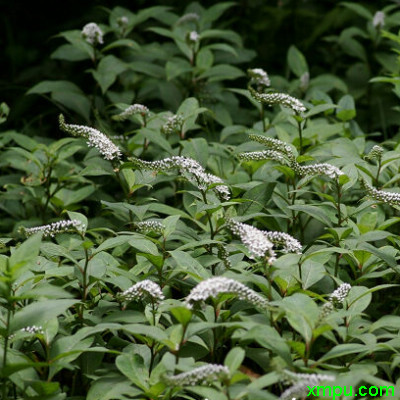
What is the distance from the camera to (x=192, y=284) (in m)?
2.26

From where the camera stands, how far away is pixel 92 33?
366 cm

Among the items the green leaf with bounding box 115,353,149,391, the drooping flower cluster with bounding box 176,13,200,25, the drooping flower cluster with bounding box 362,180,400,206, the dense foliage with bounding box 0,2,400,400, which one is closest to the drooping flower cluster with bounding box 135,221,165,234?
the dense foliage with bounding box 0,2,400,400

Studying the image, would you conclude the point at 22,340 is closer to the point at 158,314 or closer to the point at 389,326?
the point at 158,314

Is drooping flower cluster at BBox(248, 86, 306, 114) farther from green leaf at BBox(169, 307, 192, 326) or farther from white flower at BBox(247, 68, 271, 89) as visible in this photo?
green leaf at BBox(169, 307, 192, 326)

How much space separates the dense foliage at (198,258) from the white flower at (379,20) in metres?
0.02

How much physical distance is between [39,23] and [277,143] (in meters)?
3.60

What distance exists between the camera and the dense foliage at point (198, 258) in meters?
1.83

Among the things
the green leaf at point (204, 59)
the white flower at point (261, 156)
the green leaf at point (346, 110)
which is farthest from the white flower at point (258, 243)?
the green leaf at point (204, 59)

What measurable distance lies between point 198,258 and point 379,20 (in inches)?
102

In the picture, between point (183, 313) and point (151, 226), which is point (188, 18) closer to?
point (151, 226)

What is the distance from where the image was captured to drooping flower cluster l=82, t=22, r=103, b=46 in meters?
3.63

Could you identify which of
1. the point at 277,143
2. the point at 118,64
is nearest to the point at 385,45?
the point at 118,64

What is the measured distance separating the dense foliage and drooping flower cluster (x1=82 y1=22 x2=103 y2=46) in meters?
0.02

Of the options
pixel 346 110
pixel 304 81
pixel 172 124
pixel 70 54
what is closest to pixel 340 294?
pixel 172 124
